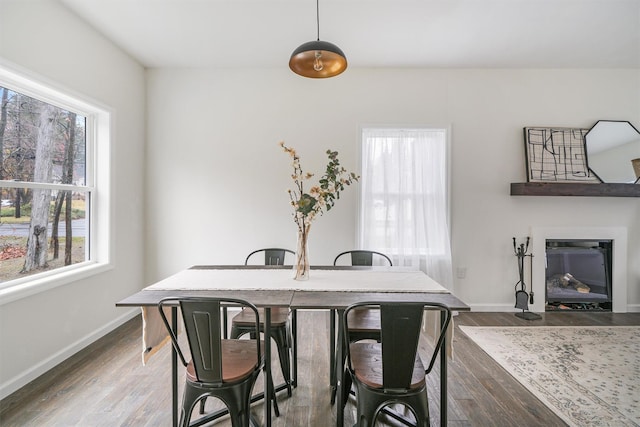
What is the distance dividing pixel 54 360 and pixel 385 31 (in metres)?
3.85

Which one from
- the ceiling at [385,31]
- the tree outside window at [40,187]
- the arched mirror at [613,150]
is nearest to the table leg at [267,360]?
the tree outside window at [40,187]

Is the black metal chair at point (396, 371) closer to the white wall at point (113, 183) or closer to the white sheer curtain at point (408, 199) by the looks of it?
the white sheer curtain at point (408, 199)

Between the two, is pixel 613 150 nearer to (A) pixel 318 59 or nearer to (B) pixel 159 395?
(A) pixel 318 59

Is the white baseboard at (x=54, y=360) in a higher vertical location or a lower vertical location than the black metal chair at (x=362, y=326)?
lower

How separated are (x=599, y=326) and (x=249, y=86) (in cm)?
453

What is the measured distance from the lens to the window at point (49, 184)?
217 centimetres

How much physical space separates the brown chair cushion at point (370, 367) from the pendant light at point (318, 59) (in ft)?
5.50

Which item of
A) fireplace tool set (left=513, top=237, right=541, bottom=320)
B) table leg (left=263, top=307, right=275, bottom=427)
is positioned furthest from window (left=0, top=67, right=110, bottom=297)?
fireplace tool set (left=513, top=237, right=541, bottom=320)

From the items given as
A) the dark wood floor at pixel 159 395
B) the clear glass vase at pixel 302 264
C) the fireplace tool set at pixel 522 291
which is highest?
the clear glass vase at pixel 302 264

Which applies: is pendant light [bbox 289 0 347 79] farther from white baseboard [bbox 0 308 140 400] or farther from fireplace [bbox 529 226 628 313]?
fireplace [bbox 529 226 628 313]

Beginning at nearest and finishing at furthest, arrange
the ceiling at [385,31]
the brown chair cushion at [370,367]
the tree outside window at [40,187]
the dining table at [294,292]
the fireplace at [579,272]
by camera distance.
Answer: the brown chair cushion at [370,367], the dining table at [294,292], the tree outside window at [40,187], the ceiling at [385,31], the fireplace at [579,272]

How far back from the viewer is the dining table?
1.59 metres

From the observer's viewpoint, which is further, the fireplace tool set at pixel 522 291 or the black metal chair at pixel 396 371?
the fireplace tool set at pixel 522 291

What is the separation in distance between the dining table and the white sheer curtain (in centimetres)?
123
